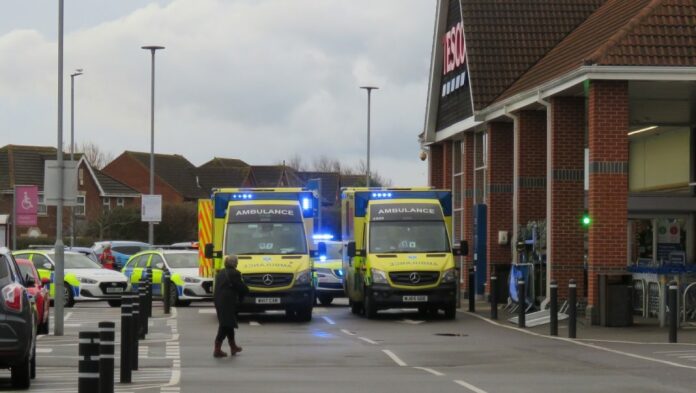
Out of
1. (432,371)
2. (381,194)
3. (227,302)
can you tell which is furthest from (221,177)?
(432,371)

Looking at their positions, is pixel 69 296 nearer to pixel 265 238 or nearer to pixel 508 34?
pixel 265 238

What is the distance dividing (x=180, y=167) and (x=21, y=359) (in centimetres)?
10691

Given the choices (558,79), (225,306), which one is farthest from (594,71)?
(225,306)

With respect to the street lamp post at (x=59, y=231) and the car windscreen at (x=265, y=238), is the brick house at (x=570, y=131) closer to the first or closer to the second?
the car windscreen at (x=265, y=238)

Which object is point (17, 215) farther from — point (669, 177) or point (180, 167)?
point (180, 167)

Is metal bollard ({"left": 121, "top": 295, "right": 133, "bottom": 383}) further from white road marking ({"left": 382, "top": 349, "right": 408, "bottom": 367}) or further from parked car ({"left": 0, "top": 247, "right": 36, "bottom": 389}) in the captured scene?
white road marking ({"left": 382, "top": 349, "right": 408, "bottom": 367})

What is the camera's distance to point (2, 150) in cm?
9400

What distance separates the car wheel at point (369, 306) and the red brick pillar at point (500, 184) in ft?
23.1

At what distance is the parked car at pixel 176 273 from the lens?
122ft

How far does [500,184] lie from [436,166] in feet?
32.2

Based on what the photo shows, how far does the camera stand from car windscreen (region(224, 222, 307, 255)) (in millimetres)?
31156

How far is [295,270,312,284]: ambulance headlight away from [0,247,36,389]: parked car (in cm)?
1439

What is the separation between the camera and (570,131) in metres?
31.0

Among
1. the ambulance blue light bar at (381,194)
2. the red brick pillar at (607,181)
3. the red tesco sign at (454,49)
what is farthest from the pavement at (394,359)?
the red tesco sign at (454,49)
